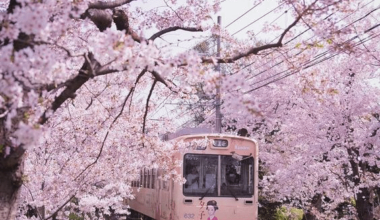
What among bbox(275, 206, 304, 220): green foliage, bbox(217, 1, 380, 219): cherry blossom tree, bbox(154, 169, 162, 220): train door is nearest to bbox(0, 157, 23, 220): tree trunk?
bbox(217, 1, 380, 219): cherry blossom tree

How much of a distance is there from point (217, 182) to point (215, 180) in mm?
54

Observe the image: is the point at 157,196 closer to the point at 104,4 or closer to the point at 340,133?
the point at 340,133

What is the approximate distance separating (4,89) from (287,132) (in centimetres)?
1182

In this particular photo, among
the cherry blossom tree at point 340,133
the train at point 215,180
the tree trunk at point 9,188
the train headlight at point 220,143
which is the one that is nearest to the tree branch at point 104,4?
the tree trunk at point 9,188

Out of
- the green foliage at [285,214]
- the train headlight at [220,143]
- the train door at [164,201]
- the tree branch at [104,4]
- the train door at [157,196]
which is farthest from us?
the green foliage at [285,214]

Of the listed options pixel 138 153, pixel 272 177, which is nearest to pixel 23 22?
pixel 138 153

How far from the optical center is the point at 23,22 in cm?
263

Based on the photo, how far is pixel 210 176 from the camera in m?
10.1

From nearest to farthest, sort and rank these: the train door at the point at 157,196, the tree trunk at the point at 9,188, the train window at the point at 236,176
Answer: the tree trunk at the point at 9,188, the train window at the point at 236,176, the train door at the point at 157,196

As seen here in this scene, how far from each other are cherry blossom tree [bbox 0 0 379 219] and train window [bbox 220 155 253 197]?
47.4 inches

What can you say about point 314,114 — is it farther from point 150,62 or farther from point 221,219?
point 150,62

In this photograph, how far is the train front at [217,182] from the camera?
10.0 meters

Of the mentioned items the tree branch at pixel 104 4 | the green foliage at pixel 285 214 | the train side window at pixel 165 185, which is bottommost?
the green foliage at pixel 285 214

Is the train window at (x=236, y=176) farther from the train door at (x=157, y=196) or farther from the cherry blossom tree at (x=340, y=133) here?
the train door at (x=157, y=196)
